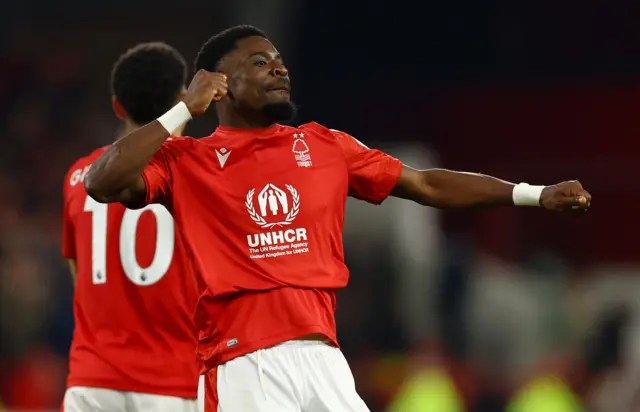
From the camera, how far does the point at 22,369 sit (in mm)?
9414

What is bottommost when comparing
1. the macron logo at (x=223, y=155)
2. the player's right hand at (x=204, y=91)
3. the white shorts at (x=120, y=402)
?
the white shorts at (x=120, y=402)

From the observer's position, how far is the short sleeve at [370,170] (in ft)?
14.2

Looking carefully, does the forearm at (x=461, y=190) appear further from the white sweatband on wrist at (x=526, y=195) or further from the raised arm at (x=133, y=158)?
the raised arm at (x=133, y=158)

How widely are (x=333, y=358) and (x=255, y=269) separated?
1.29ft

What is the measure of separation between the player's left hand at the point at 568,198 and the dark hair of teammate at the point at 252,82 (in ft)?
3.16

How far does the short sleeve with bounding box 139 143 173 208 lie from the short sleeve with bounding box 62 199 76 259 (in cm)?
104

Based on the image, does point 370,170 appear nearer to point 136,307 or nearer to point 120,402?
point 136,307

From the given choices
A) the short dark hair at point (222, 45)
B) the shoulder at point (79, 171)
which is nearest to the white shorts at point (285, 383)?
the short dark hair at point (222, 45)

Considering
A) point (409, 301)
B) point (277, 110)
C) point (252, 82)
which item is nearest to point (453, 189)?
point (277, 110)

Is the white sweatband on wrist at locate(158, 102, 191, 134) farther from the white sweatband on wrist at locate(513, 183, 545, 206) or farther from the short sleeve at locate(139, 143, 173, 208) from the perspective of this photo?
the white sweatband on wrist at locate(513, 183, 545, 206)

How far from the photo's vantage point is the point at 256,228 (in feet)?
13.5

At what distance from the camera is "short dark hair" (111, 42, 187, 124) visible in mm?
5137

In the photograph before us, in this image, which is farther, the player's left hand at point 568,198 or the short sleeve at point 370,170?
the short sleeve at point 370,170

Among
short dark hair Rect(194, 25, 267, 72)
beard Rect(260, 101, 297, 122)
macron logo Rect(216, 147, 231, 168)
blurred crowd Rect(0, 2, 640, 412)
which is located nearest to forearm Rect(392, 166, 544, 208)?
beard Rect(260, 101, 297, 122)
